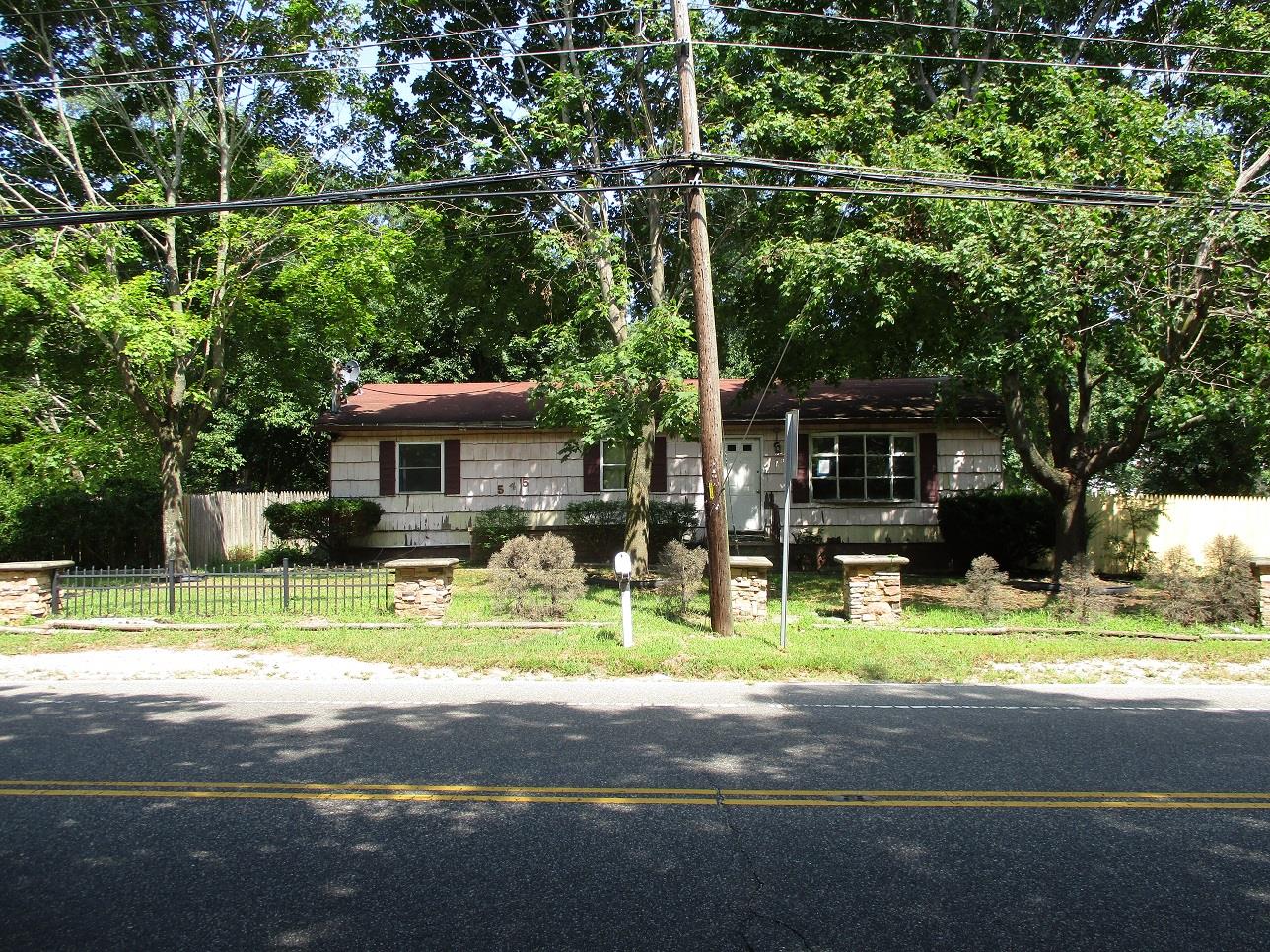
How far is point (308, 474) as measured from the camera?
34.2 metres

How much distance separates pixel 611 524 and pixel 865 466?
21.6 ft

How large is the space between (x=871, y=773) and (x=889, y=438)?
55.4ft

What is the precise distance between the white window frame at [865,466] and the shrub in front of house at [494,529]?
23.7 feet

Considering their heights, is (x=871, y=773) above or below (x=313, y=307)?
below

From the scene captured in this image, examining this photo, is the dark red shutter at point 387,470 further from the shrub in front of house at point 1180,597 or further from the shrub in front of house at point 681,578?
the shrub in front of house at point 1180,597

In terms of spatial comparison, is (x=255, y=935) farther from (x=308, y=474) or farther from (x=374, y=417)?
(x=308, y=474)

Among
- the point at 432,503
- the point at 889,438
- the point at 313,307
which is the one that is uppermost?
the point at 313,307

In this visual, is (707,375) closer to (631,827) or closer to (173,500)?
(631,827)

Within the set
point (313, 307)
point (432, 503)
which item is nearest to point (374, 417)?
point (432, 503)

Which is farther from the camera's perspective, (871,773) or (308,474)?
(308,474)

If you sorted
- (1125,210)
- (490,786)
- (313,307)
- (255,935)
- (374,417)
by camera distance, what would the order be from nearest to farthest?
(255,935) < (490,786) < (1125,210) < (313,307) < (374,417)

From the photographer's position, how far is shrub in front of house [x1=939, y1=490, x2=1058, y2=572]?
19.4 m

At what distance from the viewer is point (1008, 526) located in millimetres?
19406

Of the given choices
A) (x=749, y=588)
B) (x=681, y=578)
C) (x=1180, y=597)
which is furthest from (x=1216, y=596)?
(x=681, y=578)
